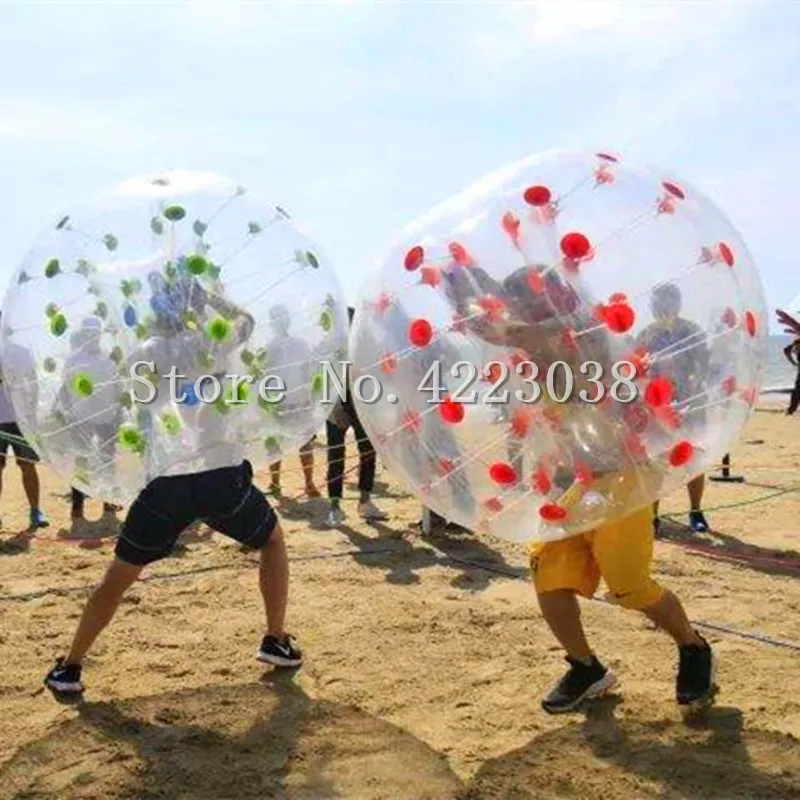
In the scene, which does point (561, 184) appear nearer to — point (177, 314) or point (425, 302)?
point (425, 302)

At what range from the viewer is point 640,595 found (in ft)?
11.7

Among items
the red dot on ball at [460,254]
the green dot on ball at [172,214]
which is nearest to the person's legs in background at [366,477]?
the green dot on ball at [172,214]

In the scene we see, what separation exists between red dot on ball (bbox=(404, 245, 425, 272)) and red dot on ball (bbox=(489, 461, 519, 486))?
2.32 ft

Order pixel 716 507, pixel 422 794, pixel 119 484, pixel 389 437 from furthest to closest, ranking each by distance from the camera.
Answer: pixel 716 507
pixel 119 484
pixel 389 437
pixel 422 794

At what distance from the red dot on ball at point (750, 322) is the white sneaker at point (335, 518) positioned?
14.7 ft

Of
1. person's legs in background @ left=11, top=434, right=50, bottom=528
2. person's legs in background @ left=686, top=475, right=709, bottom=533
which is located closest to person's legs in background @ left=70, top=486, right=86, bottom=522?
person's legs in background @ left=11, top=434, right=50, bottom=528

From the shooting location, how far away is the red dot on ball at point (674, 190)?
3.30 m

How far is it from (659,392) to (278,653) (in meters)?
2.11

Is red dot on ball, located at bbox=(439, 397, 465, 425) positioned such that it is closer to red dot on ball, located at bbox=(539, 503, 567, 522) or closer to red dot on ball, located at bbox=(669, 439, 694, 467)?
red dot on ball, located at bbox=(539, 503, 567, 522)

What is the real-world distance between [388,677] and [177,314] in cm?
175

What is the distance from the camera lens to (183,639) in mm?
4715

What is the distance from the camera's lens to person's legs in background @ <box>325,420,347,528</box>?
749cm

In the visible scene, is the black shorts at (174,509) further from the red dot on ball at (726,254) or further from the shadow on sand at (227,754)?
the red dot on ball at (726,254)

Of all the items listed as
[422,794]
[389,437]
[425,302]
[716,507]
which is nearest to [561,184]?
[425,302]
